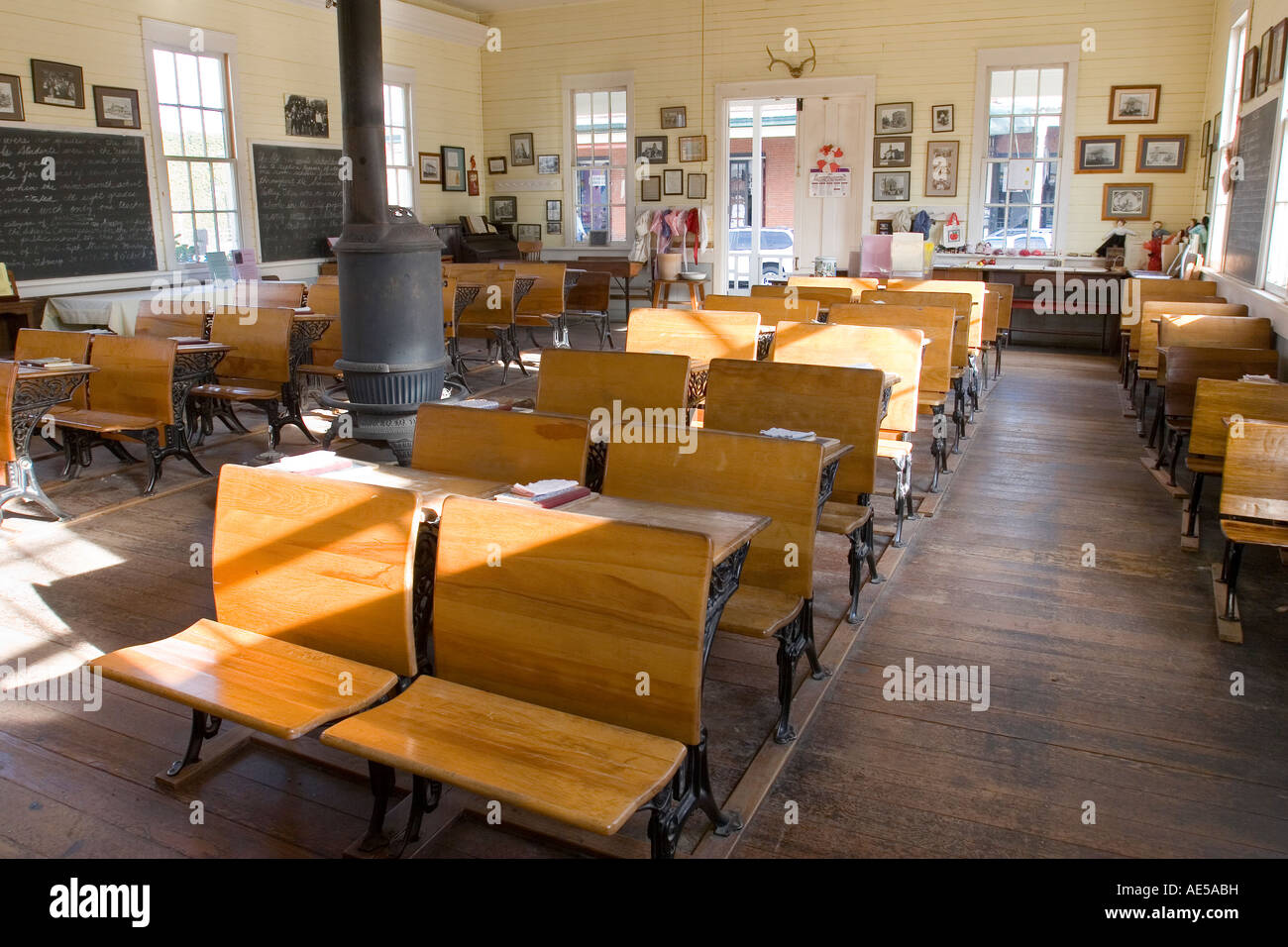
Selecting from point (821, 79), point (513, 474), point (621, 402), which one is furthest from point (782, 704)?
point (821, 79)

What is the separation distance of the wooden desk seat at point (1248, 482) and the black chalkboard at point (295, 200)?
9.23 metres

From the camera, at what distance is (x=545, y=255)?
14195mm

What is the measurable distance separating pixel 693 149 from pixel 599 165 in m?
1.41

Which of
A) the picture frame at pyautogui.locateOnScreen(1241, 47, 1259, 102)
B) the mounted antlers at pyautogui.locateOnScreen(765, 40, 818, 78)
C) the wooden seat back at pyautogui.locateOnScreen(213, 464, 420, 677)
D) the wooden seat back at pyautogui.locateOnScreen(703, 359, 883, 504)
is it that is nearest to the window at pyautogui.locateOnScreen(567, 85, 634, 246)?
the mounted antlers at pyautogui.locateOnScreen(765, 40, 818, 78)

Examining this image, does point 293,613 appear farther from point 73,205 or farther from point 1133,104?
point 1133,104

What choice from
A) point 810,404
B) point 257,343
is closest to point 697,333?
point 810,404

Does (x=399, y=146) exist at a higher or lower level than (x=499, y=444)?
higher

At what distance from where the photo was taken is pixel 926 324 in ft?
19.1

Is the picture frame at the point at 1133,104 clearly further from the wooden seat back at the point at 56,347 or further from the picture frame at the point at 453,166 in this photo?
the wooden seat back at the point at 56,347

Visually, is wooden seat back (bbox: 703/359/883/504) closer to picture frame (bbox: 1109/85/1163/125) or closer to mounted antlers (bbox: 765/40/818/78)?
picture frame (bbox: 1109/85/1163/125)

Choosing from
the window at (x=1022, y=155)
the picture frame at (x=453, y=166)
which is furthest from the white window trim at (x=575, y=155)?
the window at (x=1022, y=155)

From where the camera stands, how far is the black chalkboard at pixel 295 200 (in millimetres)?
10586

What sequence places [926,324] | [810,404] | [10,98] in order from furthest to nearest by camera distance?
[10,98]
[926,324]
[810,404]
